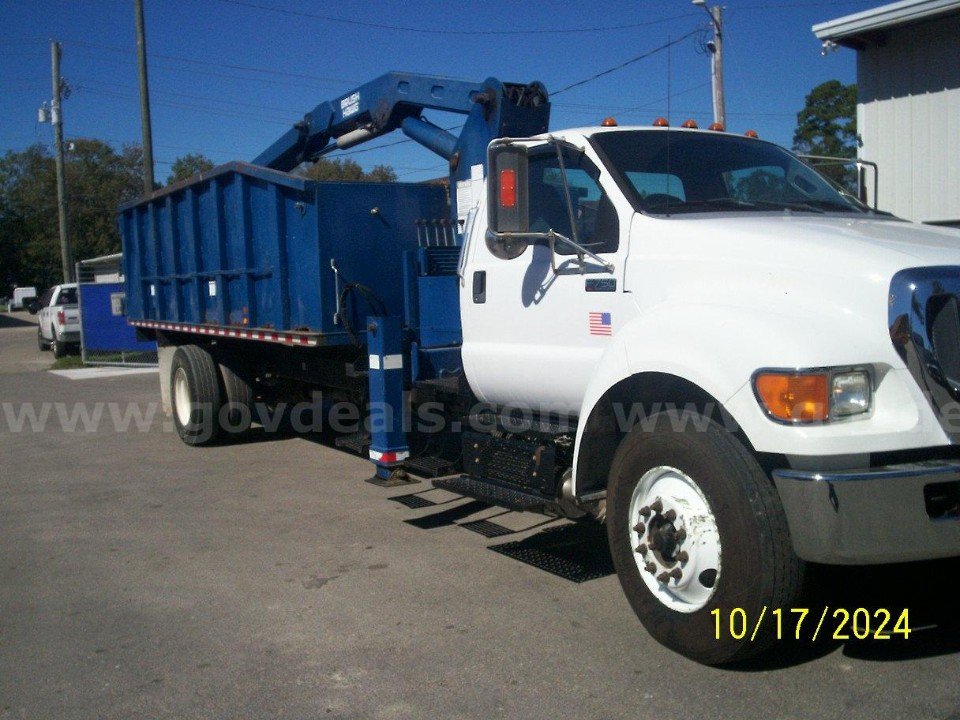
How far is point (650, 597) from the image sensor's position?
4.14 meters

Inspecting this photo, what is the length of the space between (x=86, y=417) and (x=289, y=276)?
6.20 m

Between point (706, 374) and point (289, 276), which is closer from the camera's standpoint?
point (706, 374)

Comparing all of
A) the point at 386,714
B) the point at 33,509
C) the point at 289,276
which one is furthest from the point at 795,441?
the point at 33,509

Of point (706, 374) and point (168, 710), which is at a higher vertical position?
point (706, 374)

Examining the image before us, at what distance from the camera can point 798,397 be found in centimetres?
346

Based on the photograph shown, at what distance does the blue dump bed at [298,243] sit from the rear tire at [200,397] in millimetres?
479

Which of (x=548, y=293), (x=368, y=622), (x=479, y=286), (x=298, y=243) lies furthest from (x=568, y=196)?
(x=298, y=243)

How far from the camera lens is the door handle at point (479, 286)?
5645 millimetres

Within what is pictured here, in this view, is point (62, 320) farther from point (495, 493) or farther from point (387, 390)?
point (495, 493)

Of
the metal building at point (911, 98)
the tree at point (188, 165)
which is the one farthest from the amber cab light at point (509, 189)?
the tree at point (188, 165)

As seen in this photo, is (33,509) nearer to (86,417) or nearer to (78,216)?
(86,417)

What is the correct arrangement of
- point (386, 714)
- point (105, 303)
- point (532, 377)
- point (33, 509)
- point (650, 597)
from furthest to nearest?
point (105, 303) < point (33, 509) < point (532, 377) < point (650, 597) < point (386, 714)

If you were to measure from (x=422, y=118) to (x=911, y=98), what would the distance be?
16.5ft

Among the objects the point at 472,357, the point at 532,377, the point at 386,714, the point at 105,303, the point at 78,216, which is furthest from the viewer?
the point at 78,216
